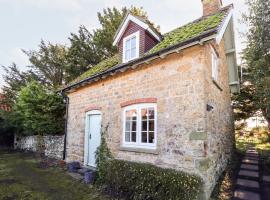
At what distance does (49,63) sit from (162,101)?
22130mm

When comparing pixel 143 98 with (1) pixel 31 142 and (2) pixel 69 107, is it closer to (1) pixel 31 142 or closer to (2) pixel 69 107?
(2) pixel 69 107

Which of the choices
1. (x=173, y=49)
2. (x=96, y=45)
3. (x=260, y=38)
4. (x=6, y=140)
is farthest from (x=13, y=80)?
(x=260, y=38)

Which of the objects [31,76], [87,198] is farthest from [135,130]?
[31,76]

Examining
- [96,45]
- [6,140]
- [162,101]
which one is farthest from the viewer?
[96,45]

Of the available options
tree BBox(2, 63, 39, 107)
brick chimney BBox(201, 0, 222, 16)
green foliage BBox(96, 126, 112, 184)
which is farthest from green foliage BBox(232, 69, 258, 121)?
tree BBox(2, 63, 39, 107)

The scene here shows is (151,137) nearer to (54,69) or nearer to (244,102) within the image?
(244,102)

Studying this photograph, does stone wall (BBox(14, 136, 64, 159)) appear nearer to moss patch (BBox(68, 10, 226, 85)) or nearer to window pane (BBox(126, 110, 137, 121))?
window pane (BBox(126, 110, 137, 121))

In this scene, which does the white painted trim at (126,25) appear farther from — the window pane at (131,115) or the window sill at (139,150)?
the window sill at (139,150)

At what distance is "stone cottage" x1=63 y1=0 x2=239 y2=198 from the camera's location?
5.85 metres

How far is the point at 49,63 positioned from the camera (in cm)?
2472

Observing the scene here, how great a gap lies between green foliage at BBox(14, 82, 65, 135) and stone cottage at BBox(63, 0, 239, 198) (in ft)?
15.6

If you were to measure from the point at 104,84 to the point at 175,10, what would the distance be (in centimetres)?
502

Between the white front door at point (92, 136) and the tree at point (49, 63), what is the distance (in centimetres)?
1645

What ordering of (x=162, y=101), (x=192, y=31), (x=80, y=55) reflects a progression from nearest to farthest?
1. (x=162, y=101)
2. (x=192, y=31)
3. (x=80, y=55)
